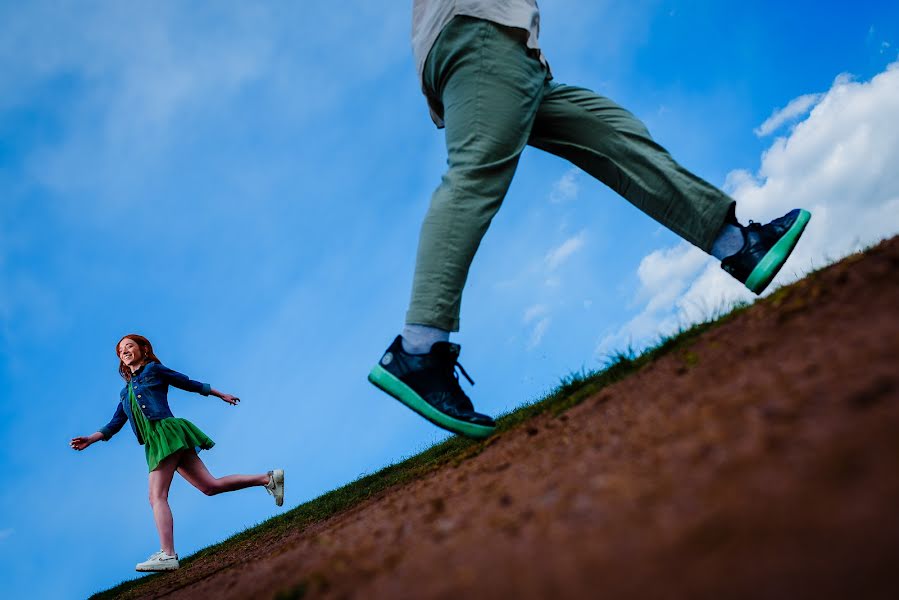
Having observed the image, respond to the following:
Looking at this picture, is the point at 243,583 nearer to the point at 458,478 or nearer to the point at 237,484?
the point at 458,478

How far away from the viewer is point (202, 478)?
5570 millimetres

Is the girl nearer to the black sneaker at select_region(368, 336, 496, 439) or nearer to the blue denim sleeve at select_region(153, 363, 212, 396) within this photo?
the blue denim sleeve at select_region(153, 363, 212, 396)

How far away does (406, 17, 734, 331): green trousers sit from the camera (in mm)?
2773

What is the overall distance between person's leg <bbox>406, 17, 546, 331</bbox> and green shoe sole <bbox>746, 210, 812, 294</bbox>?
1206 millimetres

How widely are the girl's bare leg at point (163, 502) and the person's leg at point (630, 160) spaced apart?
3934 millimetres

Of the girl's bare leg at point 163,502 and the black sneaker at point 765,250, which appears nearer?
the black sneaker at point 765,250

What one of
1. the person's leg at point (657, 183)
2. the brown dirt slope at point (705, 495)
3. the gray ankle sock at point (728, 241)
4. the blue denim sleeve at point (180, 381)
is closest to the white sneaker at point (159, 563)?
Result: the blue denim sleeve at point (180, 381)

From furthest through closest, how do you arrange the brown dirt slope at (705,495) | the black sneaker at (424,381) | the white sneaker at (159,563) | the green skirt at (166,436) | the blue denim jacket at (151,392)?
the blue denim jacket at (151,392)
the green skirt at (166,436)
the white sneaker at (159,563)
the black sneaker at (424,381)
the brown dirt slope at (705,495)

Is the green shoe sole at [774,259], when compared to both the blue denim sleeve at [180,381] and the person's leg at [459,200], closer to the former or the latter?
the person's leg at [459,200]

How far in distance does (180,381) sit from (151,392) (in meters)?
0.32

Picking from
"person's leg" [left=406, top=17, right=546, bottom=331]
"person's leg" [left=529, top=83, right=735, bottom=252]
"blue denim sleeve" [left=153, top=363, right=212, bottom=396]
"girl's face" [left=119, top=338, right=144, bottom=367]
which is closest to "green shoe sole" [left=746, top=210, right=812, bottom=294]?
"person's leg" [left=529, top=83, right=735, bottom=252]

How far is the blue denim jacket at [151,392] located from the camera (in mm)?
5547

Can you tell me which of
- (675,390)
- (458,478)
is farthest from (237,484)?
(675,390)

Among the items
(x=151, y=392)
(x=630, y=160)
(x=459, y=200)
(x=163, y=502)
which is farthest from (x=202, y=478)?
(x=630, y=160)
